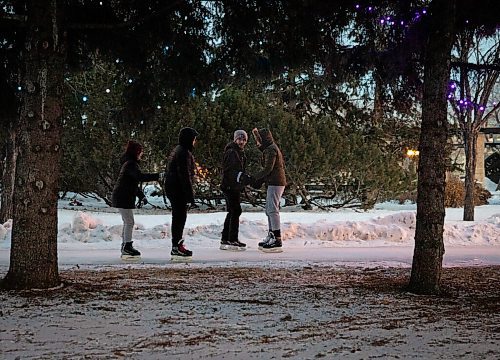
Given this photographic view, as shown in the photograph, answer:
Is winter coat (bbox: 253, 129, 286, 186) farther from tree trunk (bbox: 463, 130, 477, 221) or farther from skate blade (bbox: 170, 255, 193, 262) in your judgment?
tree trunk (bbox: 463, 130, 477, 221)

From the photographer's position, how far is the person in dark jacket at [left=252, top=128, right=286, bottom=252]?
9.86 metres

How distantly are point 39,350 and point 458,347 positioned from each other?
2904mm

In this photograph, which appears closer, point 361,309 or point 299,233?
point 361,309

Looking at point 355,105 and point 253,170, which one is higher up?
point 355,105

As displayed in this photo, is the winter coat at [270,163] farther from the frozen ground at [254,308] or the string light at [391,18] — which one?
the string light at [391,18]

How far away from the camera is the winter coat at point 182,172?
9.09m

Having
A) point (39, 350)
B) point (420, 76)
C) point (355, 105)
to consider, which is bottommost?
point (39, 350)

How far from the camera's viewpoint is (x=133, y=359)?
411cm

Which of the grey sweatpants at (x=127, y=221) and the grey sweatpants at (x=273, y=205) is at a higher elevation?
the grey sweatpants at (x=273, y=205)

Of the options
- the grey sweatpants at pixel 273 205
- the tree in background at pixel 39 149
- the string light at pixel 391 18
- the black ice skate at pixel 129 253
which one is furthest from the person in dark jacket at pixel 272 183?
the tree in background at pixel 39 149

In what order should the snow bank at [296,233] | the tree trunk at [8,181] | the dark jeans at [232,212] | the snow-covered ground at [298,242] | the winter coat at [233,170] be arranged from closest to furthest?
the snow-covered ground at [298,242], the winter coat at [233,170], the dark jeans at [232,212], the snow bank at [296,233], the tree trunk at [8,181]

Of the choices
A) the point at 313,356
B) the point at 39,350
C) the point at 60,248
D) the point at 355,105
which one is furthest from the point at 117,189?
the point at 355,105

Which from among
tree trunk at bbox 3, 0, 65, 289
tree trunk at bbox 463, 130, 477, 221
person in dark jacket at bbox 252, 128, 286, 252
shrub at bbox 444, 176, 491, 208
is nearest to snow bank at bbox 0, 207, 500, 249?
person in dark jacket at bbox 252, 128, 286, 252

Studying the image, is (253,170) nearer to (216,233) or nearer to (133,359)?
(216,233)
